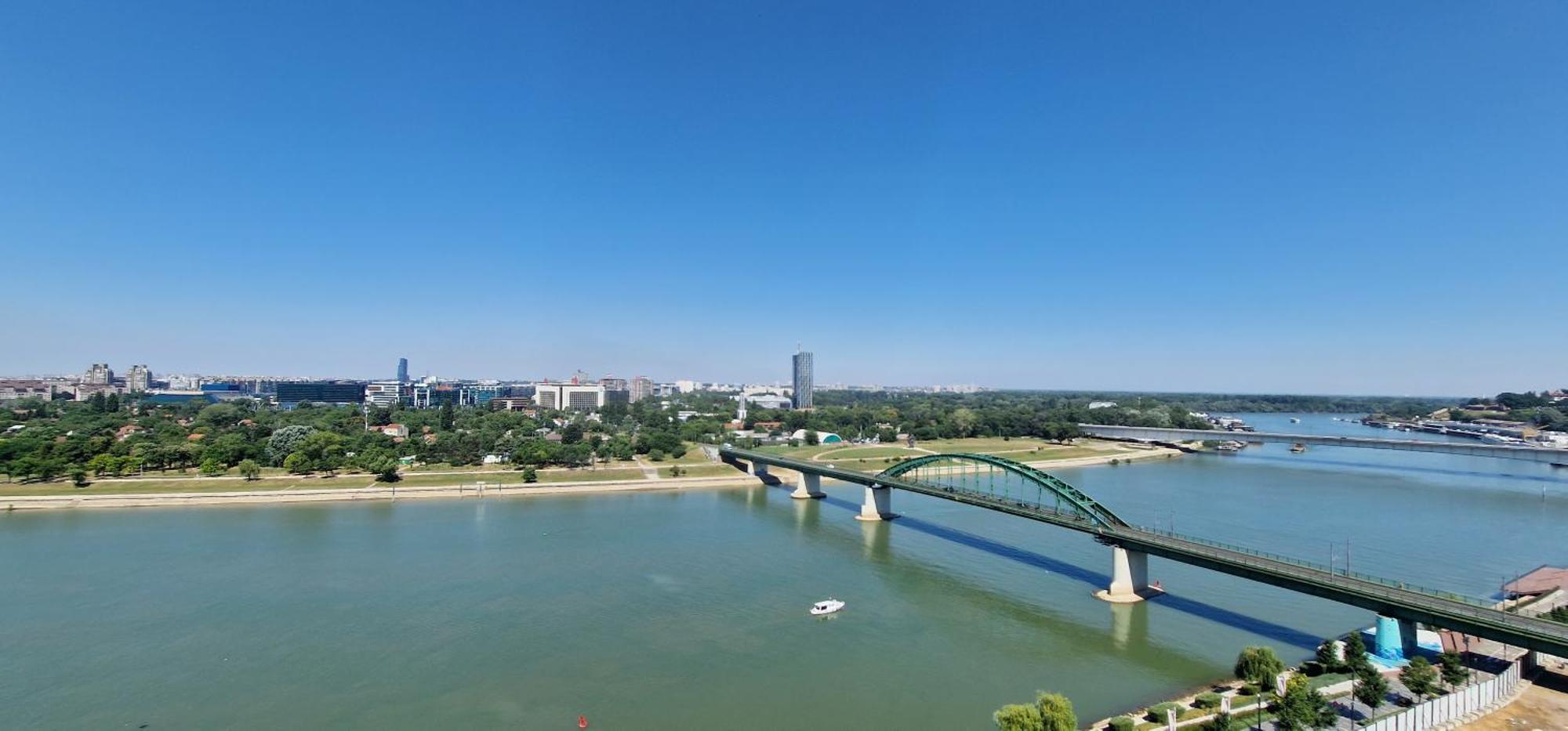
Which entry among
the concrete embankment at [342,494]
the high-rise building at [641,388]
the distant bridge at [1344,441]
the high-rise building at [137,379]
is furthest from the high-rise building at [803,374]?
the high-rise building at [137,379]

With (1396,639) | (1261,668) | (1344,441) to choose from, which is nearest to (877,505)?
(1396,639)

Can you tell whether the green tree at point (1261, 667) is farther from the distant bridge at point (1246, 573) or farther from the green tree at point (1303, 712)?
the distant bridge at point (1246, 573)

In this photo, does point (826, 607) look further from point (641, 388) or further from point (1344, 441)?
point (641, 388)

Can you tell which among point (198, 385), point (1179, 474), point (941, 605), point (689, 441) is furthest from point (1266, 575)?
point (198, 385)

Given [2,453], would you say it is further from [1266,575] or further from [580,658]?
[1266,575]

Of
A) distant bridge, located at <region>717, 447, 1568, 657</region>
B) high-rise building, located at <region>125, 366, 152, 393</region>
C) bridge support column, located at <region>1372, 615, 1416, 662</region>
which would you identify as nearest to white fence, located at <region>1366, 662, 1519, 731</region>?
distant bridge, located at <region>717, 447, 1568, 657</region>

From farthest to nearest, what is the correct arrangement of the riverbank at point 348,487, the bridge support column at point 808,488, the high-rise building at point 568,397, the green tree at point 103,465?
the high-rise building at point 568,397, the bridge support column at point 808,488, the green tree at point 103,465, the riverbank at point 348,487

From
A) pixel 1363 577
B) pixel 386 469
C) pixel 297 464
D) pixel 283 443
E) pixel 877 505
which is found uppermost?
pixel 283 443
